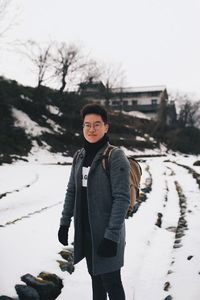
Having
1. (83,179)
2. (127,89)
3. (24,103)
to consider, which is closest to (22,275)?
(83,179)

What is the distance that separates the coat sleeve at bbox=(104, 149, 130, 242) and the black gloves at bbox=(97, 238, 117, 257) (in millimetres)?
31

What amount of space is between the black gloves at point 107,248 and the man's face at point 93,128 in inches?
32.0

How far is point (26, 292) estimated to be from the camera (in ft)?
10.9

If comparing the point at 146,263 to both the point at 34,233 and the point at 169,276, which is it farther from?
the point at 34,233

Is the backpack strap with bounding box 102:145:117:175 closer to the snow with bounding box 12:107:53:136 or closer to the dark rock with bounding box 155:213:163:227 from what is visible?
Answer: the dark rock with bounding box 155:213:163:227

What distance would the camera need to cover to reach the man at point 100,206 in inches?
91.6

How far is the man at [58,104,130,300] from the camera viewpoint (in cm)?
233

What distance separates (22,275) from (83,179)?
1.87 m

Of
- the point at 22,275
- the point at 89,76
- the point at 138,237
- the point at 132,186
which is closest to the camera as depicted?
the point at 132,186

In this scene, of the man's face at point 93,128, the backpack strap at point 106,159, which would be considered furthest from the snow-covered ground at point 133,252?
the man's face at point 93,128

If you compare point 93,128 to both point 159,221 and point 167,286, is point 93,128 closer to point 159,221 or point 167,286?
point 167,286

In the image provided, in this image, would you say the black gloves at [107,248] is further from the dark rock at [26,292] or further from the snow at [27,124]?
the snow at [27,124]

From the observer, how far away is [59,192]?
35.8ft

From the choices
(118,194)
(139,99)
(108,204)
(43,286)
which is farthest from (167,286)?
(139,99)
